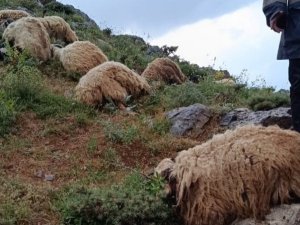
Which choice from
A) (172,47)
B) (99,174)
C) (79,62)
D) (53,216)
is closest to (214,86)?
(79,62)

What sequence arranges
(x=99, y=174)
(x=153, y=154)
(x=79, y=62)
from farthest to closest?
(x=79, y=62), (x=153, y=154), (x=99, y=174)

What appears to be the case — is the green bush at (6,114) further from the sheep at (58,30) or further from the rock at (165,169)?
the sheep at (58,30)

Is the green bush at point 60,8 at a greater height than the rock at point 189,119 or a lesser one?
greater

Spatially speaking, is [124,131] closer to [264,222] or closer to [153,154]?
[153,154]

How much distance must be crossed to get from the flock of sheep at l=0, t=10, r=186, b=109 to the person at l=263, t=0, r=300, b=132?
15.9ft

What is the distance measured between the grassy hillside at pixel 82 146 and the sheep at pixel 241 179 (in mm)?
347

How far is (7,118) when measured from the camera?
828 cm

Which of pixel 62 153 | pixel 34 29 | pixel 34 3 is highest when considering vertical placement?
pixel 34 3

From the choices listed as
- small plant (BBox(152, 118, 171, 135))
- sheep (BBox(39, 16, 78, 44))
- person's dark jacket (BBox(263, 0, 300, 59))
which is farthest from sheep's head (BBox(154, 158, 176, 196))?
sheep (BBox(39, 16, 78, 44))

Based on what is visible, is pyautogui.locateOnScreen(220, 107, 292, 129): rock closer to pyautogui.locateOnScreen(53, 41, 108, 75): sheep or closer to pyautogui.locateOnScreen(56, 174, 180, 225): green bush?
pyautogui.locateOnScreen(56, 174, 180, 225): green bush

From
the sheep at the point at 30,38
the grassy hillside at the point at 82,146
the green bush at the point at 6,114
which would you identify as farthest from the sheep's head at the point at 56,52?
the green bush at the point at 6,114

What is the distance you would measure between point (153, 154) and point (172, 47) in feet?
41.6

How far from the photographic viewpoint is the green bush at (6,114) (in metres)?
7.99

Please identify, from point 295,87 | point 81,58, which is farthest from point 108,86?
point 295,87
